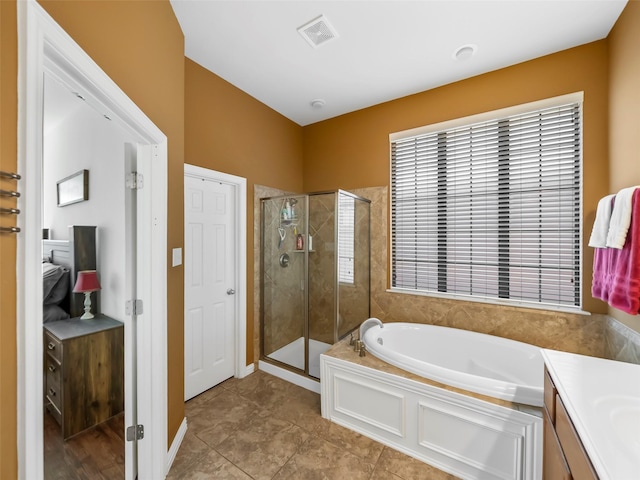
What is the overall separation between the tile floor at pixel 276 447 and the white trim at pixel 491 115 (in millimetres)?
2740

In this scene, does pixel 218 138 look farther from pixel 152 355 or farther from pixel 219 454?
pixel 219 454

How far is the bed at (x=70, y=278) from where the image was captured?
222cm

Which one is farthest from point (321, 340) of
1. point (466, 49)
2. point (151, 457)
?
point (466, 49)

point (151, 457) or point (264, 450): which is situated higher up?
point (151, 457)

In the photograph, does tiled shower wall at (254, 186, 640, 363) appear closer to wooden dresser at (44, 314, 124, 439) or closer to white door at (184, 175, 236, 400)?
white door at (184, 175, 236, 400)

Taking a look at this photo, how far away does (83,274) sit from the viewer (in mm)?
2064

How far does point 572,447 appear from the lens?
89cm

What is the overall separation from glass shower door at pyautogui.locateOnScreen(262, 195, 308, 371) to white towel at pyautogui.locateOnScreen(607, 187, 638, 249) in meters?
2.20

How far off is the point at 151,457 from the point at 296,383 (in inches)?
52.4

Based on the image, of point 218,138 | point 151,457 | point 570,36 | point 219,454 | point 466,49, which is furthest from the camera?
point 218,138

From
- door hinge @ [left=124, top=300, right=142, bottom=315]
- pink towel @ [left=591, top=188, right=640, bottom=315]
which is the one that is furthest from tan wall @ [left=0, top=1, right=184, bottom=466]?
pink towel @ [left=591, top=188, right=640, bottom=315]

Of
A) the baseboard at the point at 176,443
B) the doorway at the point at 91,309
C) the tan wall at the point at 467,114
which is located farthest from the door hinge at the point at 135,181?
the tan wall at the point at 467,114

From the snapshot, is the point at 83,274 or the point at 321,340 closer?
the point at 83,274

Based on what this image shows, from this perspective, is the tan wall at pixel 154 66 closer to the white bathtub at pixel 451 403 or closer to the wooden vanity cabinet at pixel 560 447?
the white bathtub at pixel 451 403
